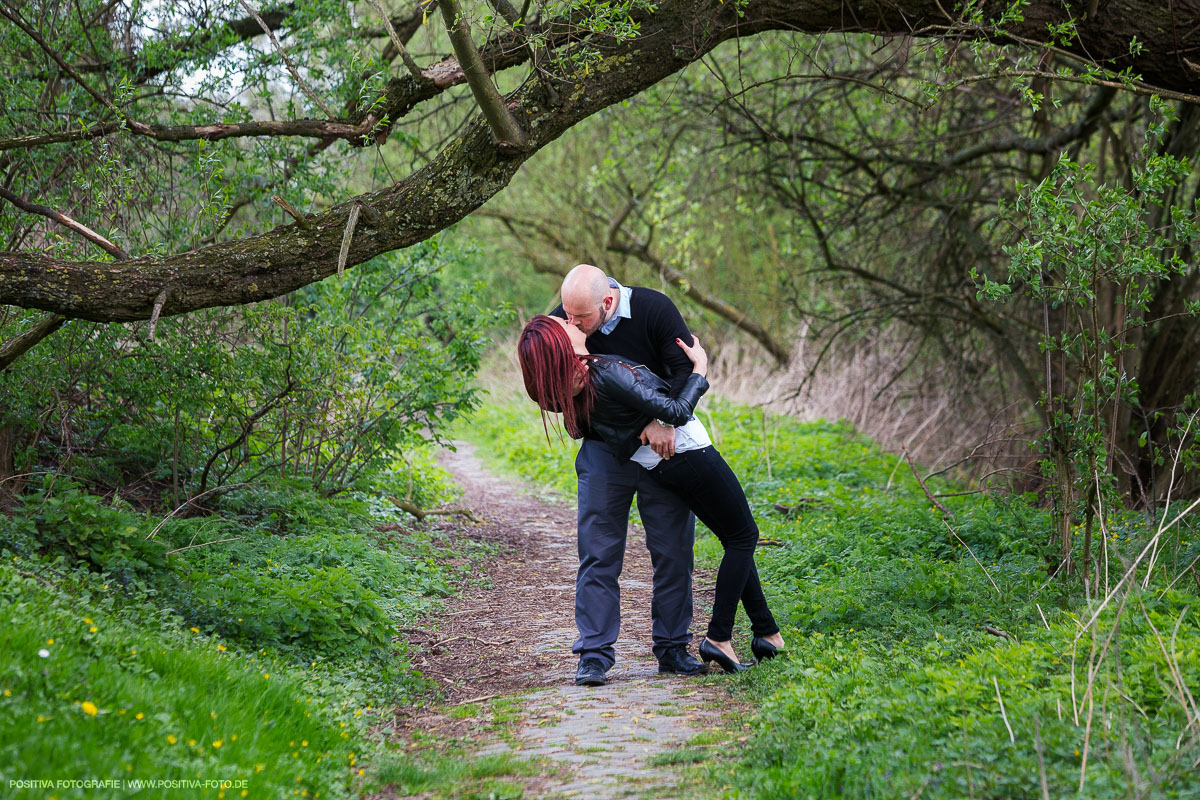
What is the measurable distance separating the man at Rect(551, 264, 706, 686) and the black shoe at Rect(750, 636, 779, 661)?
28cm

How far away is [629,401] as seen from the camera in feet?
14.7

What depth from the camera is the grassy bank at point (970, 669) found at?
117 inches

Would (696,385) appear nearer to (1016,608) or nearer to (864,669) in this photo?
(864,669)

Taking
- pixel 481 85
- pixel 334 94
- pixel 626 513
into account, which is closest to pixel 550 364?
pixel 626 513

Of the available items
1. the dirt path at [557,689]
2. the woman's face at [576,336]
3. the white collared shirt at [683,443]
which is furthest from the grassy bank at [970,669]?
the woman's face at [576,336]

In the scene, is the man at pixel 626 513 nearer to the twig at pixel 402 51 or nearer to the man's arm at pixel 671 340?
the man's arm at pixel 671 340

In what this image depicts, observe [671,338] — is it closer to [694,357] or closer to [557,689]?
[694,357]


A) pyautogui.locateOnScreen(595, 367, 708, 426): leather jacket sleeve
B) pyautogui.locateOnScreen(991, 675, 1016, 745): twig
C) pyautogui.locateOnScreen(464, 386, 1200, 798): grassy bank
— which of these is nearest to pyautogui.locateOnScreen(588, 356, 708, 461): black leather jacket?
pyautogui.locateOnScreen(595, 367, 708, 426): leather jacket sleeve

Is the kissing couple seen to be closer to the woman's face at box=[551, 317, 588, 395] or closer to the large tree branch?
the woman's face at box=[551, 317, 588, 395]

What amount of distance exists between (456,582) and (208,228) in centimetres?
308

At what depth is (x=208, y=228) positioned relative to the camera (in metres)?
6.94

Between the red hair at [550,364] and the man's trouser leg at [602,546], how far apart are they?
50 centimetres

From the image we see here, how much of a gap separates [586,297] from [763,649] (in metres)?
1.97

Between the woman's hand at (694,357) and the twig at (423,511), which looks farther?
the twig at (423,511)
